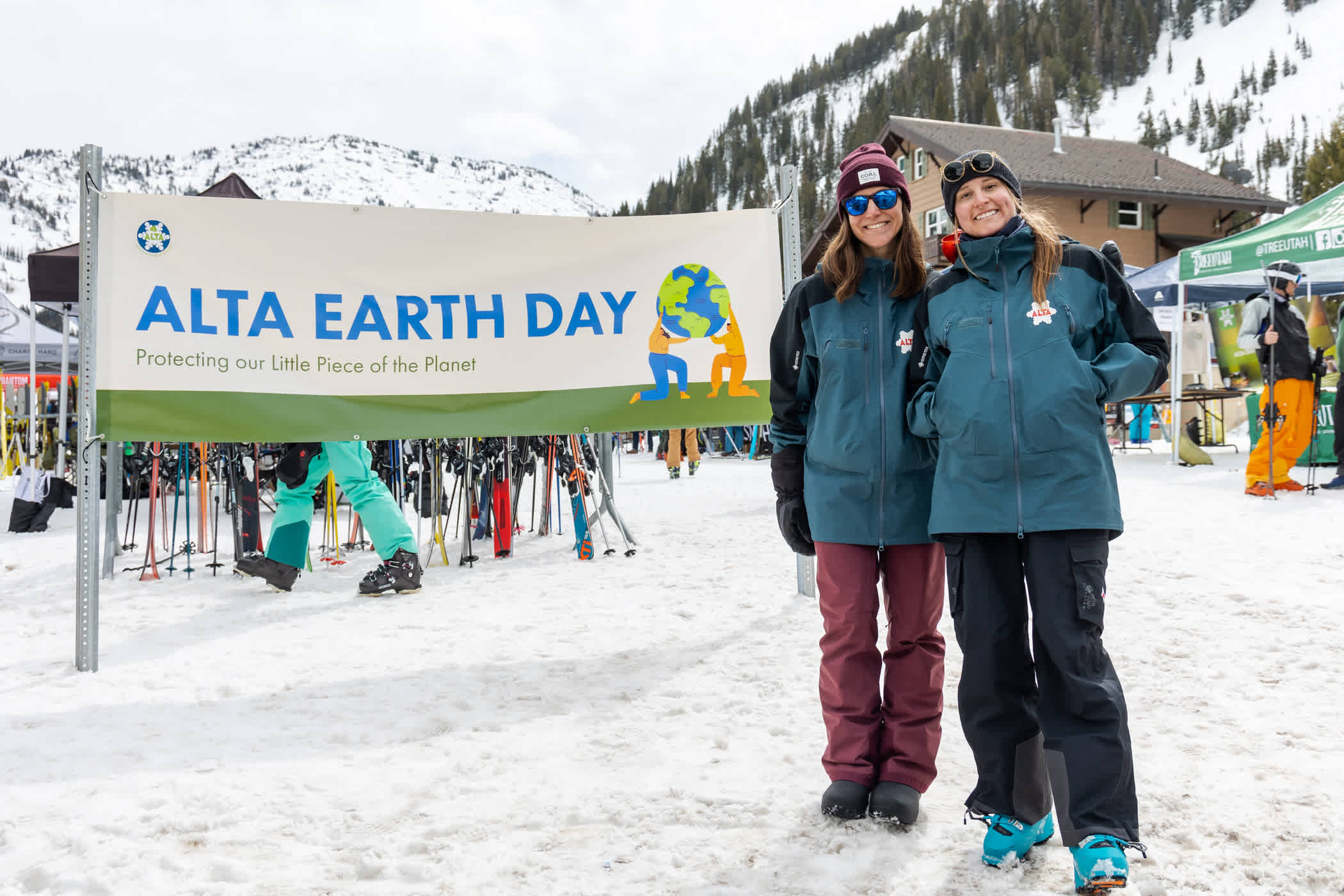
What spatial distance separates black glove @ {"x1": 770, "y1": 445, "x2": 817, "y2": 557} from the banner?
→ 2.00 meters

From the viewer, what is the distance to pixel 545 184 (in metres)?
189

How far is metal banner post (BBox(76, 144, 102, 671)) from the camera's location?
3670mm

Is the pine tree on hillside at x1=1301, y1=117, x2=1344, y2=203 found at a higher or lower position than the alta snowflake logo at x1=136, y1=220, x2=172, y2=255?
higher

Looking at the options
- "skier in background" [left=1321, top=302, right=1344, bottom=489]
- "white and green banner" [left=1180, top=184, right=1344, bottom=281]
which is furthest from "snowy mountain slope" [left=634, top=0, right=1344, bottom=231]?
"skier in background" [left=1321, top=302, right=1344, bottom=489]

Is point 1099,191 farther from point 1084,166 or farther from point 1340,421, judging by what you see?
point 1340,421

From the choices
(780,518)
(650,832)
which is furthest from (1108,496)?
(650,832)

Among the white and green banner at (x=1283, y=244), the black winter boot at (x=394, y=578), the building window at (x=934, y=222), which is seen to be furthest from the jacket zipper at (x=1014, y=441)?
the building window at (x=934, y=222)

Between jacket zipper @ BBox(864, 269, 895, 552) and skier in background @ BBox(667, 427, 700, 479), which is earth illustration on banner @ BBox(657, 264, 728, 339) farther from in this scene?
skier in background @ BBox(667, 427, 700, 479)

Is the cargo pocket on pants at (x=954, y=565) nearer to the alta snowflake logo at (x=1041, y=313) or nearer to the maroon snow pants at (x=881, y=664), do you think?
the maroon snow pants at (x=881, y=664)

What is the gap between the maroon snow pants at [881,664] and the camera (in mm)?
2328

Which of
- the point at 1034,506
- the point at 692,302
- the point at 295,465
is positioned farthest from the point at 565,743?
the point at 295,465

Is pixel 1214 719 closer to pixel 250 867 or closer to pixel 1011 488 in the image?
pixel 1011 488

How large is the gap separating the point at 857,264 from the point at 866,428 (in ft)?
1.48

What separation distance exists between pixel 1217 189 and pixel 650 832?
39.8 meters
